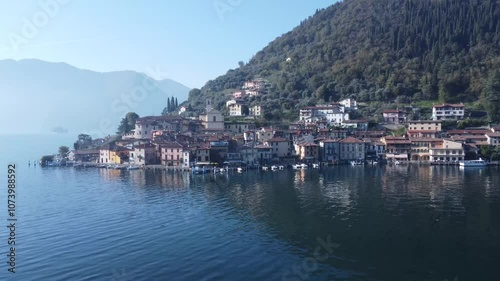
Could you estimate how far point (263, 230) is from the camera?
949 inches

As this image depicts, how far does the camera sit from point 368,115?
74250 mm

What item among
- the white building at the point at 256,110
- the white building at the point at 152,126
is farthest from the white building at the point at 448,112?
the white building at the point at 152,126

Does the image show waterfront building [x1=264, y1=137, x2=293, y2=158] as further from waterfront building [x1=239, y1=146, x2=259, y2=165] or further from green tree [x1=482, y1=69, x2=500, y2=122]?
green tree [x1=482, y1=69, x2=500, y2=122]

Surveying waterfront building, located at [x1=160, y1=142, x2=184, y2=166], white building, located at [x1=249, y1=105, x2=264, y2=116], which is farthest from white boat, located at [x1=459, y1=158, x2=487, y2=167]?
white building, located at [x1=249, y1=105, x2=264, y2=116]

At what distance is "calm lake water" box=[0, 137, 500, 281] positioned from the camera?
706 inches

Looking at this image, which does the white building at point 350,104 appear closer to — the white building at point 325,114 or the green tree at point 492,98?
the white building at point 325,114

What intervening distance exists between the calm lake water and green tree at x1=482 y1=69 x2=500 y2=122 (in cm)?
2649

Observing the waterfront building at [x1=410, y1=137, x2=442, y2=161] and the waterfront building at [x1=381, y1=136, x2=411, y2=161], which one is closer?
the waterfront building at [x1=410, y1=137, x2=442, y2=161]

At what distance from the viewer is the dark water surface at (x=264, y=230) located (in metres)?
17.9

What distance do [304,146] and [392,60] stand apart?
4271cm

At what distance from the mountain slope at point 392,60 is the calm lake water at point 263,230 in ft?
132

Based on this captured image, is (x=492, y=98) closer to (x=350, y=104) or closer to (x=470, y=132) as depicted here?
(x=470, y=132)

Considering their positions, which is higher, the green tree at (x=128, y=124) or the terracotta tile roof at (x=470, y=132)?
the green tree at (x=128, y=124)

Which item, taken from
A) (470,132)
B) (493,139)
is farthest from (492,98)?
(493,139)
